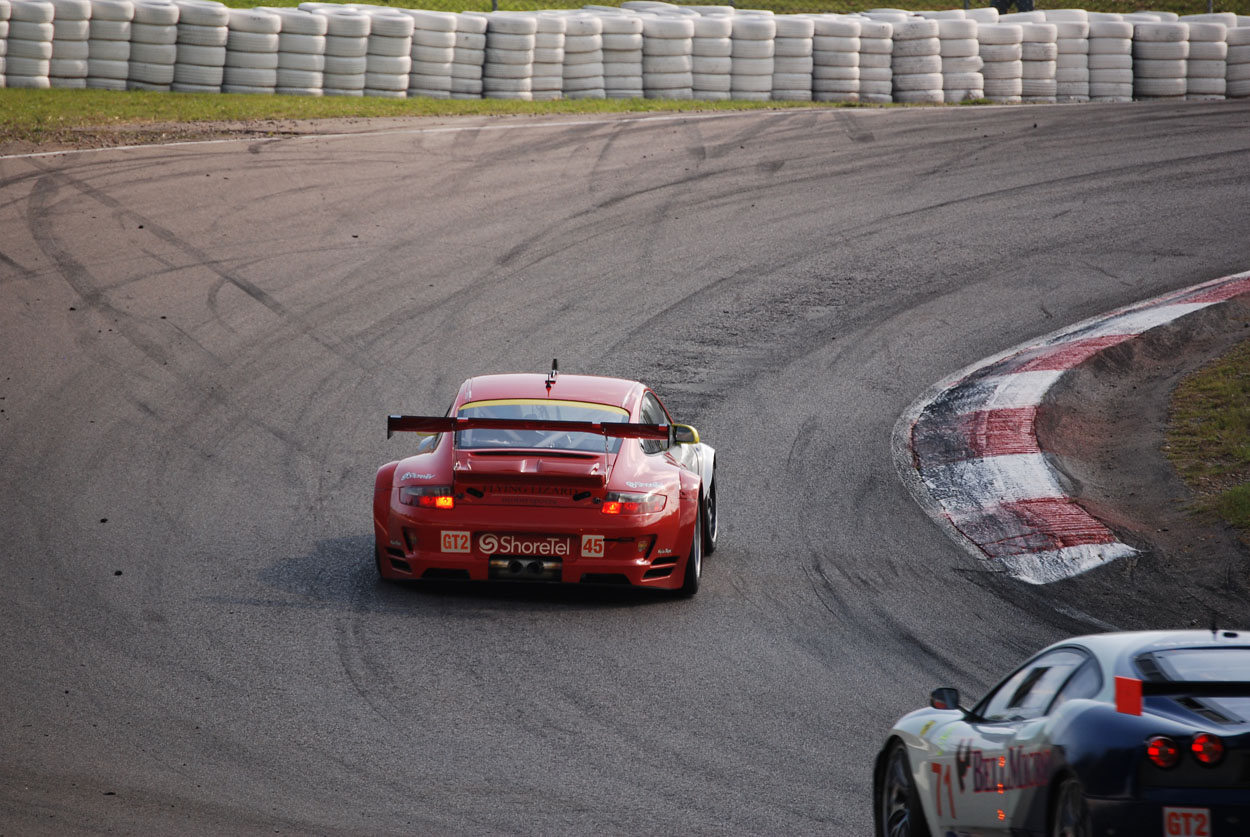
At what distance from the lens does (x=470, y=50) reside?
76.2 feet

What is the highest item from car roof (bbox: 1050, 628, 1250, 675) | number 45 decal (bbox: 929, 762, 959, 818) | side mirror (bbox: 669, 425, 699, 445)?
car roof (bbox: 1050, 628, 1250, 675)

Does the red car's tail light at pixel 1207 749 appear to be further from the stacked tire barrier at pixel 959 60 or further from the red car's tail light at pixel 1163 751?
the stacked tire barrier at pixel 959 60

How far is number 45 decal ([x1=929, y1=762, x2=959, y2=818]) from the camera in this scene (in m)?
4.83

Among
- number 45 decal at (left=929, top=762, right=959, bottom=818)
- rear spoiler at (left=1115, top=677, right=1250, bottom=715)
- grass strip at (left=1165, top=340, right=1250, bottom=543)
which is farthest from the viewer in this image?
grass strip at (left=1165, top=340, right=1250, bottom=543)

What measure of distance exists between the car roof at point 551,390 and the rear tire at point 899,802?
4.67 m

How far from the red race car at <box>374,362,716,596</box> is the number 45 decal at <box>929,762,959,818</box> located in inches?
161

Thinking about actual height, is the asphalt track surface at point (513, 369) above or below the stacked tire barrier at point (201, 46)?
below

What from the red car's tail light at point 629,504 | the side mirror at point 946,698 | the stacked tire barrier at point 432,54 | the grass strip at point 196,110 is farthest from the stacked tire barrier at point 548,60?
the side mirror at point 946,698

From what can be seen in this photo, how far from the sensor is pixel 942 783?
493cm

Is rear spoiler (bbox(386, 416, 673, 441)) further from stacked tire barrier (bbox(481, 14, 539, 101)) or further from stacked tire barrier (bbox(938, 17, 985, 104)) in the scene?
stacked tire barrier (bbox(938, 17, 985, 104))

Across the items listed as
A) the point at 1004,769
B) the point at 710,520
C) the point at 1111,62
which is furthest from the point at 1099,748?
the point at 1111,62

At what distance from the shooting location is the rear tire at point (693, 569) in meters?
9.25

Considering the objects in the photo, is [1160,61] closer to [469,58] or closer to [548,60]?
[548,60]

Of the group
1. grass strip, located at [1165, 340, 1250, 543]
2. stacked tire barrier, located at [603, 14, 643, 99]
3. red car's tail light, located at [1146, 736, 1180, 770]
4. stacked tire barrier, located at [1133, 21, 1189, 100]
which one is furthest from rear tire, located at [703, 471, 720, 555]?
stacked tire barrier, located at [1133, 21, 1189, 100]
